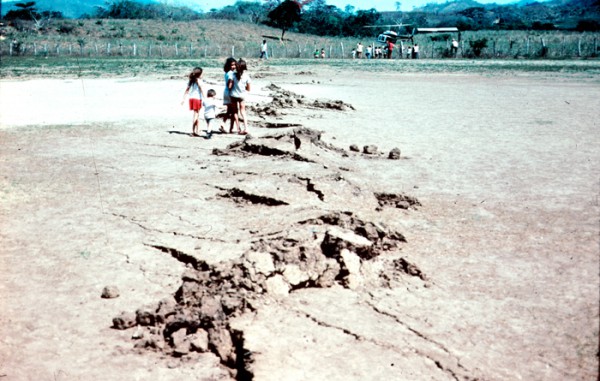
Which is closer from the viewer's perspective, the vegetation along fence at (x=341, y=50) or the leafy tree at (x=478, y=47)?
the vegetation along fence at (x=341, y=50)

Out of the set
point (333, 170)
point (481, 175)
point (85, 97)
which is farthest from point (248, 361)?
point (85, 97)

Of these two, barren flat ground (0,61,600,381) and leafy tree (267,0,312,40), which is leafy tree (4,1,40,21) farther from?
barren flat ground (0,61,600,381)

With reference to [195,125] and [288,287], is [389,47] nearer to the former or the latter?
[195,125]

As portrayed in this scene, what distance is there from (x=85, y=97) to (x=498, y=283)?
53.3 ft

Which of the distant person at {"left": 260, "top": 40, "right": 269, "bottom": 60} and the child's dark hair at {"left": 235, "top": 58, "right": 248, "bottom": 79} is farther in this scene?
the distant person at {"left": 260, "top": 40, "right": 269, "bottom": 60}

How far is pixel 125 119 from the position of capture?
13141mm

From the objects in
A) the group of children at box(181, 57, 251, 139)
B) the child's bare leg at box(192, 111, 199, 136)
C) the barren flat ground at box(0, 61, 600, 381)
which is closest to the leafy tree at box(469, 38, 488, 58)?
the barren flat ground at box(0, 61, 600, 381)

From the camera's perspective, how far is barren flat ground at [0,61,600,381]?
138 inches

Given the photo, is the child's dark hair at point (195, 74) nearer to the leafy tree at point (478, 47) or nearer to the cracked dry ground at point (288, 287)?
the cracked dry ground at point (288, 287)

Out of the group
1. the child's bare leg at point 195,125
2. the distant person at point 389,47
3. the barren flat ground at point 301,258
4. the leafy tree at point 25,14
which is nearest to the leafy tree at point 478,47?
the distant person at point 389,47

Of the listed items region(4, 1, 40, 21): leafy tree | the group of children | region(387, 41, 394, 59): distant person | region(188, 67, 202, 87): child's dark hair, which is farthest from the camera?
region(4, 1, 40, 21): leafy tree

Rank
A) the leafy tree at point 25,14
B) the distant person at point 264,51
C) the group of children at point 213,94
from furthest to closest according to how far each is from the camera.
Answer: the leafy tree at point 25,14 → the distant person at point 264,51 → the group of children at point 213,94

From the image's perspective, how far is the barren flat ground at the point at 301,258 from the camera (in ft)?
11.5

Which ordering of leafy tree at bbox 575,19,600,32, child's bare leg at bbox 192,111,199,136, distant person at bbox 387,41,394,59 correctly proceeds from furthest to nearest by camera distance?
leafy tree at bbox 575,19,600,32
distant person at bbox 387,41,394,59
child's bare leg at bbox 192,111,199,136
